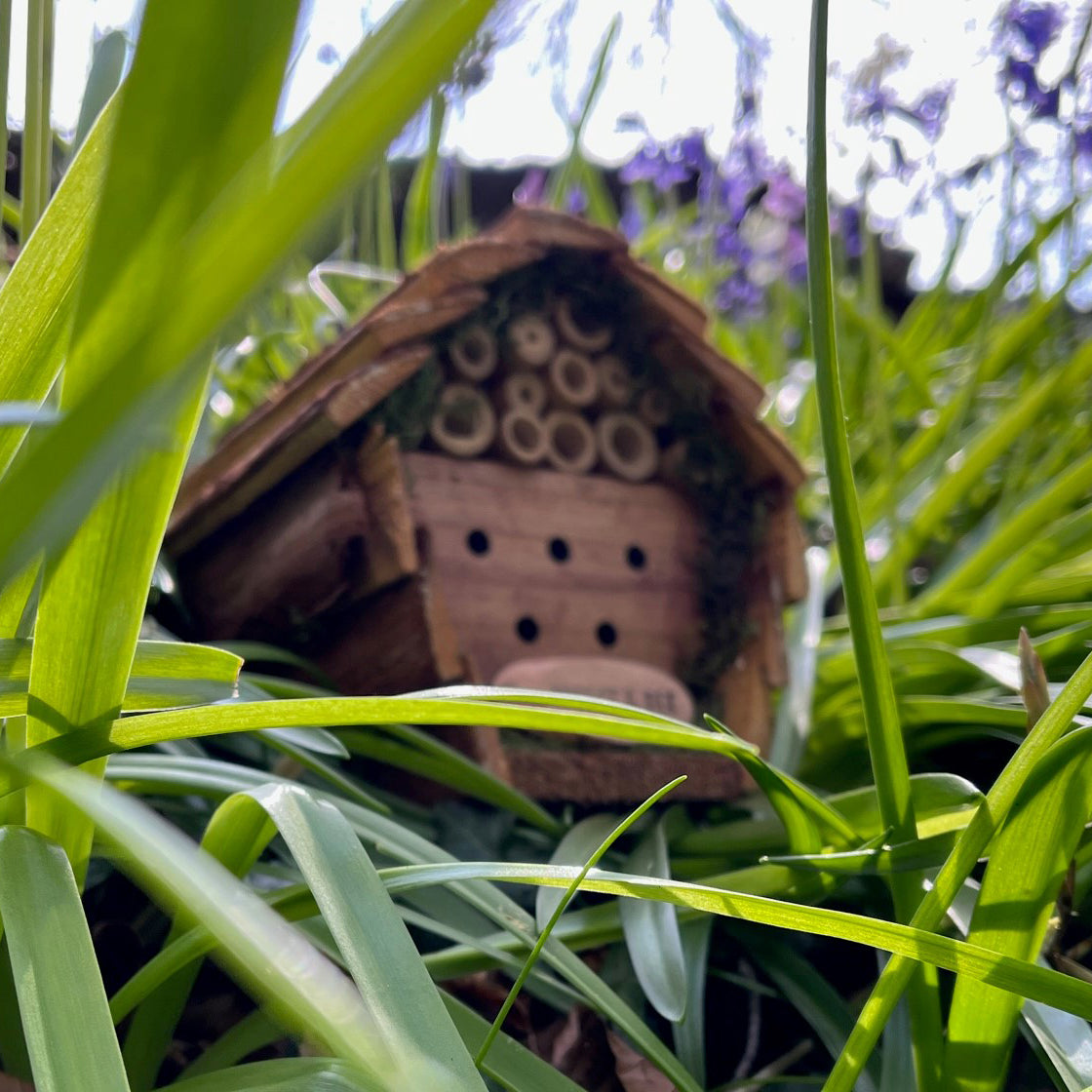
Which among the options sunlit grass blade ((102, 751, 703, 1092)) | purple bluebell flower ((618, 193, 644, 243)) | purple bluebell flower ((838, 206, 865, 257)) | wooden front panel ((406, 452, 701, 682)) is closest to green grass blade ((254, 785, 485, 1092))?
sunlit grass blade ((102, 751, 703, 1092))

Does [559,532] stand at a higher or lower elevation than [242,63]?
lower

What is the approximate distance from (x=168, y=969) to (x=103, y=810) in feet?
0.76

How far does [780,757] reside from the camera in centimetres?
107

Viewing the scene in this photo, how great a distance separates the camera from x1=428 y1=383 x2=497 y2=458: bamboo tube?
1082mm

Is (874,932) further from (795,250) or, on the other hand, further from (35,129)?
(795,250)

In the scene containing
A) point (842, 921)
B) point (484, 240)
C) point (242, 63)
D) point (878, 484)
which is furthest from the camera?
point (878, 484)

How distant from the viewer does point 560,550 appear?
1.15 m

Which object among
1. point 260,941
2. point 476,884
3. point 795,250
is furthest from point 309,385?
point 795,250

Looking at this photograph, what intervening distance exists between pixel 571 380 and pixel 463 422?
0.16 m

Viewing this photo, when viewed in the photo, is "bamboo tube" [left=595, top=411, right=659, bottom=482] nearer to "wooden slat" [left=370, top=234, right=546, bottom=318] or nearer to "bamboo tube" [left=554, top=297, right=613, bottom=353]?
"bamboo tube" [left=554, top=297, right=613, bottom=353]

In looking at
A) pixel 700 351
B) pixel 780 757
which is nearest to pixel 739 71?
pixel 700 351

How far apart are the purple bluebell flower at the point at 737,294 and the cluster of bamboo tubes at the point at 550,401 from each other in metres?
0.73

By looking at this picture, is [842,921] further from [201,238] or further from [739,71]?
[739,71]

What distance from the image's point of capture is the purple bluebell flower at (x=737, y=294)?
192 cm
